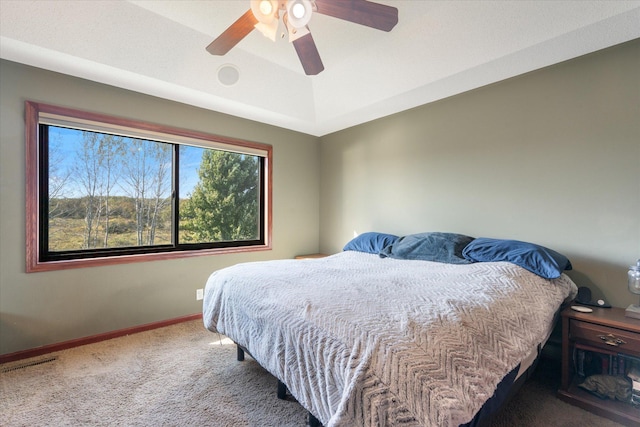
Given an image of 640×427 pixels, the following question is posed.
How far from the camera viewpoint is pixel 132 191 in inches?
111

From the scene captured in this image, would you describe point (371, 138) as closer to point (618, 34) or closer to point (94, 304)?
point (618, 34)

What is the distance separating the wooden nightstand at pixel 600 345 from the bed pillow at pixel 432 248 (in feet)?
2.36

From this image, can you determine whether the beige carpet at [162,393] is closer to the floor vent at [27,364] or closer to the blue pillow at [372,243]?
the floor vent at [27,364]

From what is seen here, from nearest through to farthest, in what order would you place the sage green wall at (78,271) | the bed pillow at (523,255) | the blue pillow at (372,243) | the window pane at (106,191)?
the bed pillow at (523,255) < the sage green wall at (78,271) < the window pane at (106,191) < the blue pillow at (372,243)

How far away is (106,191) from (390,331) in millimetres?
2933

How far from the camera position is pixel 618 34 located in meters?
1.83

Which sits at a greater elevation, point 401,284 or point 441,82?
point 441,82

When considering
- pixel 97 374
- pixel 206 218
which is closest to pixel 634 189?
pixel 206 218

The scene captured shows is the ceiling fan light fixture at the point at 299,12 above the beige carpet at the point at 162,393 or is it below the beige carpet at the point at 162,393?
above

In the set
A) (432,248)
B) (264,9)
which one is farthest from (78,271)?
(432,248)

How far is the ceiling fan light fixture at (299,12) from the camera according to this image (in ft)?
4.58

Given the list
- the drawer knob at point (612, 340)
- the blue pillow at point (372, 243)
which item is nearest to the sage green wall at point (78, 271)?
→ the blue pillow at point (372, 243)

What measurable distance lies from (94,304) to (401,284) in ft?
8.86

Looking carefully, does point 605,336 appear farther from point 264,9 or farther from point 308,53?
point 264,9
